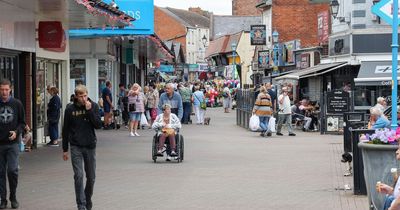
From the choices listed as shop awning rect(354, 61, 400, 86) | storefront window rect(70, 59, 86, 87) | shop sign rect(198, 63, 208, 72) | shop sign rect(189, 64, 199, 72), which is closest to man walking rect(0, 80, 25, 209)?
shop awning rect(354, 61, 400, 86)

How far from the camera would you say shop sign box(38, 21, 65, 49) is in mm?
20047

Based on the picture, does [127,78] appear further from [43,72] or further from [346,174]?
[346,174]

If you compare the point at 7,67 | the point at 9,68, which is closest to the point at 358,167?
the point at 7,67

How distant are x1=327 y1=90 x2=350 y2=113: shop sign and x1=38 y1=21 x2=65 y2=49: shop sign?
33.5ft

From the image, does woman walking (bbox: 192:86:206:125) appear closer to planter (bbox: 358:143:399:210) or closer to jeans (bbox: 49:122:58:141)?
jeans (bbox: 49:122:58:141)

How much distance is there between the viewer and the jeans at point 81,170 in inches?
400

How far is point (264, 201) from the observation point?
1132 centimetres

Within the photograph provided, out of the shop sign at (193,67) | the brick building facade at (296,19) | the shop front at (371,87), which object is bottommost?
the shop front at (371,87)

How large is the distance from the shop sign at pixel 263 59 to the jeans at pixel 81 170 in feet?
145

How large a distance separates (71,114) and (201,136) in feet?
51.2

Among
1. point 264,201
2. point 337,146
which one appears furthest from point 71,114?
point 337,146

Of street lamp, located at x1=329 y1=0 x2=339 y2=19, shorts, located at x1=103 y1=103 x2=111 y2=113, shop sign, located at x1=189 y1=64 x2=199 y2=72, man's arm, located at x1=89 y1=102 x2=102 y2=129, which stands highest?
street lamp, located at x1=329 y1=0 x2=339 y2=19

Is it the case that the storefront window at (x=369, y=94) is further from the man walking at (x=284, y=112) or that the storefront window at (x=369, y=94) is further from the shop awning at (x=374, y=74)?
the man walking at (x=284, y=112)

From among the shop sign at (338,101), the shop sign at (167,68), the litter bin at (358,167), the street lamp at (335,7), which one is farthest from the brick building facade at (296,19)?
the litter bin at (358,167)
